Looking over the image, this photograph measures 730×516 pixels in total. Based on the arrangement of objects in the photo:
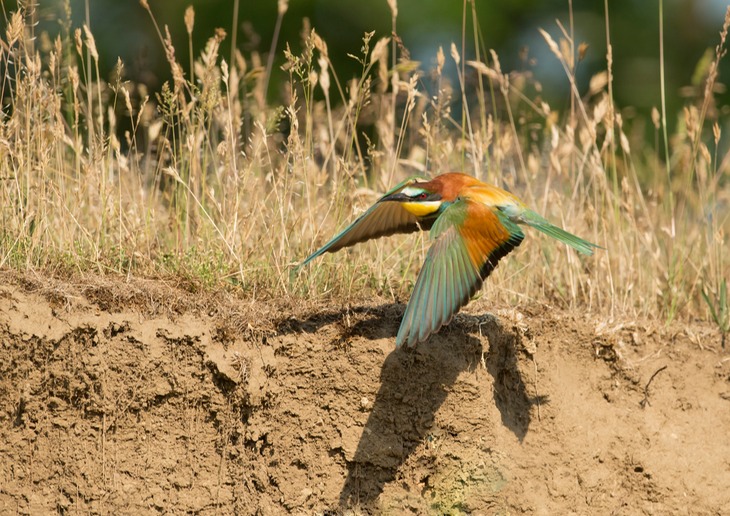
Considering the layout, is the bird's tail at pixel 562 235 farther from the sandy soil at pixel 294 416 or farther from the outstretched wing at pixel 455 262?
the sandy soil at pixel 294 416

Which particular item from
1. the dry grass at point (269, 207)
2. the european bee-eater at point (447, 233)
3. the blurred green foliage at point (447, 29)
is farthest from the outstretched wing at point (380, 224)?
the blurred green foliage at point (447, 29)

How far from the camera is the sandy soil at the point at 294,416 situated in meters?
2.86

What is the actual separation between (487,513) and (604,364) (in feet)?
2.53

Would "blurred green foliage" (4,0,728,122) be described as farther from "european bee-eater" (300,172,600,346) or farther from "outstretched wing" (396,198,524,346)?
"outstretched wing" (396,198,524,346)

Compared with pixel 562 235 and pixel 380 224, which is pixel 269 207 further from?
pixel 562 235

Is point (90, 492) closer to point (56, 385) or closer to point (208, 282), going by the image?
point (56, 385)

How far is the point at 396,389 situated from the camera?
306cm

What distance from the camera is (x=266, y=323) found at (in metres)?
3.04

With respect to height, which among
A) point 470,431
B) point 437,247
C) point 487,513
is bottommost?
point 487,513

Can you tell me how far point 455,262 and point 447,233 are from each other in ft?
0.50

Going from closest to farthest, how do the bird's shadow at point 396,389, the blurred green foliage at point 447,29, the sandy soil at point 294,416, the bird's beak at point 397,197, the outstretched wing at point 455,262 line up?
the outstretched wing at point 455,262
the sandy soil at point 294,416
the bird's shadow at point 396,389
the bird's beak at point 397,197
the blurred green foliage at point 447,29

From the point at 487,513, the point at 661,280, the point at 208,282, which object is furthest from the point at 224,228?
the point at 661,280

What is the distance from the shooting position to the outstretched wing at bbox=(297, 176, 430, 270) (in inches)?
128

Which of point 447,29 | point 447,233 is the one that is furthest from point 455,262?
point 447,29
